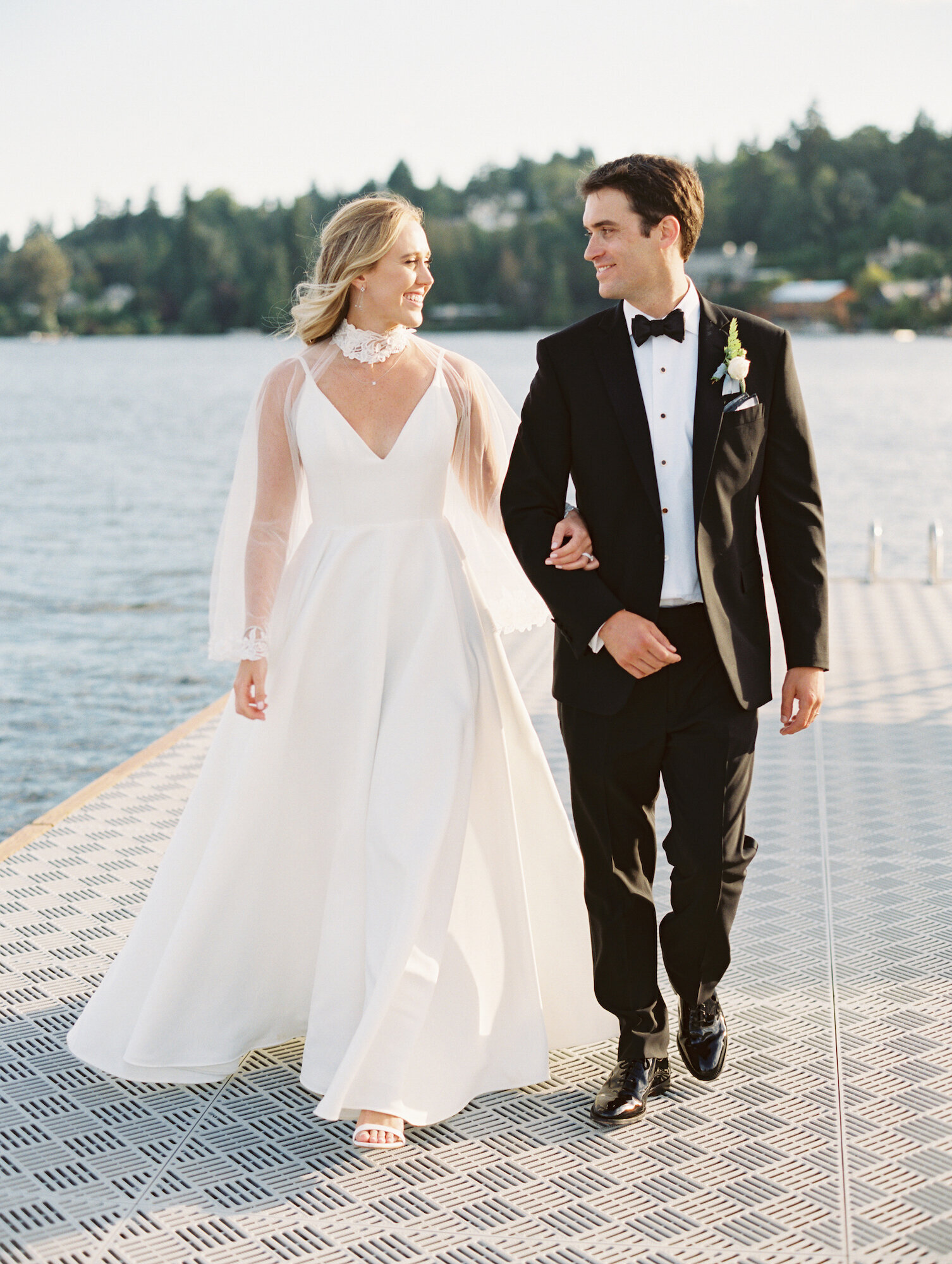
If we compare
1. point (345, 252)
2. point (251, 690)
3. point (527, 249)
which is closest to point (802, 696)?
point (251, 690)

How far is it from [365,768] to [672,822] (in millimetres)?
750

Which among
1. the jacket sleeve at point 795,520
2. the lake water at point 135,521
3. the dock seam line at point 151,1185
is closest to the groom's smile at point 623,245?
the jacket sleeve at point 795,520

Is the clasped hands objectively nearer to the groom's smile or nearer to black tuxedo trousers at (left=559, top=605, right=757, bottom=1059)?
black tuxedo trousers at (left=559, top=605, right=757, bottom=1059)

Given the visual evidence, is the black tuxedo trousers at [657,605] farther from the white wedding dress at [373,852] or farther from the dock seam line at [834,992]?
the dock seam line at [834,992]

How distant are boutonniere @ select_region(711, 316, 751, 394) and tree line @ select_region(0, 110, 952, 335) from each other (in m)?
103

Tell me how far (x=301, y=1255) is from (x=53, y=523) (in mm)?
21942

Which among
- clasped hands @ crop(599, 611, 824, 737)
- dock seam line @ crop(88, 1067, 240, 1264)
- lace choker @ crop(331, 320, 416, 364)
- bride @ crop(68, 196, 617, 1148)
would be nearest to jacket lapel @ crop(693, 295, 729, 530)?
clasped hands @ crop(599, 611, 824, 737)

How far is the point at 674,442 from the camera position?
3.24 meters

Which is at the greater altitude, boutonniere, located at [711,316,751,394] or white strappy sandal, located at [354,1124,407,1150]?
boutonniere, located at [711,316,751,394]

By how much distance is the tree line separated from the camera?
363 feet

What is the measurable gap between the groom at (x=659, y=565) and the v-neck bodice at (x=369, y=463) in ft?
1.03

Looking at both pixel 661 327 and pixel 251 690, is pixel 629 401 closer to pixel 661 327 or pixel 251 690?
pixel 661 327

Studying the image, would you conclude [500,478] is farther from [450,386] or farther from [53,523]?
[53,523]

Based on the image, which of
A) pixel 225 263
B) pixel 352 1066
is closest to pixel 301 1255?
pixel 352 1066
